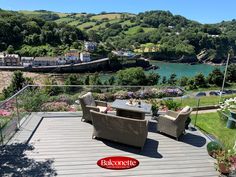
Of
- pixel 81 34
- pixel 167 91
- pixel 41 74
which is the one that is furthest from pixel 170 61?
pixel 167 91

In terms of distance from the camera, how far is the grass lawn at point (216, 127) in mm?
7062

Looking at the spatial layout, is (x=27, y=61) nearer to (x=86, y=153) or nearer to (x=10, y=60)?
(x=10, y=60)

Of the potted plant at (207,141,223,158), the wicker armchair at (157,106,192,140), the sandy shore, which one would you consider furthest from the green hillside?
the potted plant at (207,141,223,158)

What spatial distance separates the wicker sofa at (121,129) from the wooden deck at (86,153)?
17 cm

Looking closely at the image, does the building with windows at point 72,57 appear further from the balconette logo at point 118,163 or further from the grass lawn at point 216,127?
the balconette logo at point 118,163

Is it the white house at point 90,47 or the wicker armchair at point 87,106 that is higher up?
the white house at point 90,47

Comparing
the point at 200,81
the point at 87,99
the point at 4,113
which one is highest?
the point at 87,99

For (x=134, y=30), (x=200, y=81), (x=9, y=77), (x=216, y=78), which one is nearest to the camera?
(x=216, y=78)

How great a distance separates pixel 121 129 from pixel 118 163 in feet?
2.67

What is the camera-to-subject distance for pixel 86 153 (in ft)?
17.9

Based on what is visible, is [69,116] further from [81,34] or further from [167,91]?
[81,34]

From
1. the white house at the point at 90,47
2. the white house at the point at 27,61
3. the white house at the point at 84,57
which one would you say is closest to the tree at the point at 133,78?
the white house at the point at 27,61

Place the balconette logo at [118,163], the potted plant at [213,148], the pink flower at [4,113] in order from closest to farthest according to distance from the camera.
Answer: the balconette logo at [118,163] → the potted plant at [213,148] → the pink flower at [4,113]

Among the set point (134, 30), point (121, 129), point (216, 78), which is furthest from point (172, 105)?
point (134, 30)
